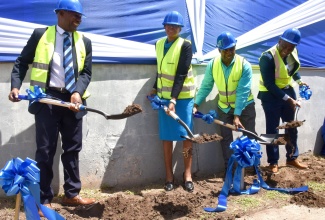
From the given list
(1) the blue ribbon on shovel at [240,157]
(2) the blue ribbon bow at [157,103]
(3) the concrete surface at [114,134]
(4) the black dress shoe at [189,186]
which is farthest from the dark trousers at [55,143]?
(1) the blue ribbon on shovel at [240,157]

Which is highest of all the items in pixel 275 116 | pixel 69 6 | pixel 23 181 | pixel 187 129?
pixel 69 6

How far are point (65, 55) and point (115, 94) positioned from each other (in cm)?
101

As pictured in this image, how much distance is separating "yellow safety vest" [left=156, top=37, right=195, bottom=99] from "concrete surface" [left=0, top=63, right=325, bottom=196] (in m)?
0.25

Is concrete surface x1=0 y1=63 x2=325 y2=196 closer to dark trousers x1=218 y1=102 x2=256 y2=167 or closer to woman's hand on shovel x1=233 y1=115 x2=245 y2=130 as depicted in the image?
dark trousers x1=218 y1=102 x2=256 y2=167

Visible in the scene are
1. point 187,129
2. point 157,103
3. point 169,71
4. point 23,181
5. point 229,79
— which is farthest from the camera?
point 229,79

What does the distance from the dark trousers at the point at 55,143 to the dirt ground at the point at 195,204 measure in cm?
26

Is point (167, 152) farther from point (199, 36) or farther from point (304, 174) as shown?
point (304, 174)

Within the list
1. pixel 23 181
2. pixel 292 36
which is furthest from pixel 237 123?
pixel 23 181

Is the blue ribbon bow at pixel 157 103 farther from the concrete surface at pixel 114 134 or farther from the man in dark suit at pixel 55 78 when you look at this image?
the man in dark suit at pixel 55 78

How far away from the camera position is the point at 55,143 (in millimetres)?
4273

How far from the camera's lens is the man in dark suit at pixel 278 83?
561 cm

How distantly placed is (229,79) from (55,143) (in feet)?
7.46

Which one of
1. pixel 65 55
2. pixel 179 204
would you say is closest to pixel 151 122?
pixel 179 204

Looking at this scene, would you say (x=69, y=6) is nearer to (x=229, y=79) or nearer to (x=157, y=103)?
(x=157, y=103)
